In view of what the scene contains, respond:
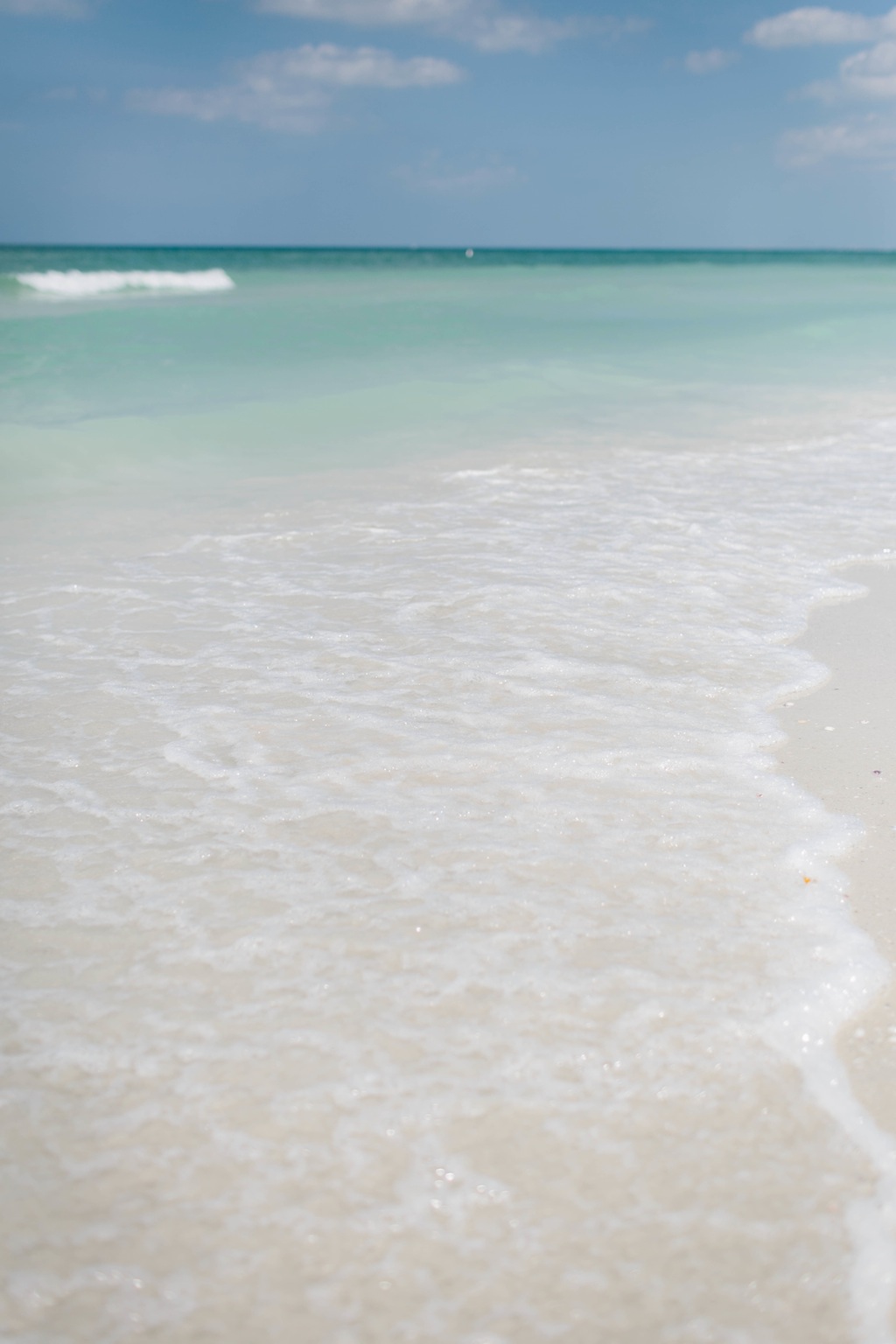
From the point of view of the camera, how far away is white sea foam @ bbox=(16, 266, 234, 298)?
3069cm

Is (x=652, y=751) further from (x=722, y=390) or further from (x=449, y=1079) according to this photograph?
(x=722, y=390)

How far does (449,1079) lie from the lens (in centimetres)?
181

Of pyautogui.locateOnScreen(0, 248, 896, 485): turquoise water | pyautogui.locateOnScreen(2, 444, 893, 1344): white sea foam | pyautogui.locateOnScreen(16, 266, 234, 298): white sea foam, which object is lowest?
pyautogui.locateOnScreen(2, 444, 893, 1344): white sea foam

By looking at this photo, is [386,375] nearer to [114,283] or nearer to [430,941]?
[430,941]

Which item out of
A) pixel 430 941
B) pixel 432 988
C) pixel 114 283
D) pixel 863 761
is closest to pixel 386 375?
pixel 863 761

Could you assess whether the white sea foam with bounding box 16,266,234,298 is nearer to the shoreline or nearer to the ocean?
the ocean

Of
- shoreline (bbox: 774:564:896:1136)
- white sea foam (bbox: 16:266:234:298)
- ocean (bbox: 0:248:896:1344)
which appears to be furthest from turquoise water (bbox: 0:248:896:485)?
white sea foam (bbox: 16:266:234:298)

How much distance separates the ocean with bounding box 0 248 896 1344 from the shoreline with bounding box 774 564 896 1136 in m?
0.05

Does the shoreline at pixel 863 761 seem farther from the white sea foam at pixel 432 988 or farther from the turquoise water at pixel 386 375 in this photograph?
the turquoise water at pixel 386 375

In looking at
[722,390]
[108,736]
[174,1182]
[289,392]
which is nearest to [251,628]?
[108,736]

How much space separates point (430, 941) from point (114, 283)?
3577cm

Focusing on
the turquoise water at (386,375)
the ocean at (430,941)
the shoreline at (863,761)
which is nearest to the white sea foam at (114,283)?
the turquoise water at (386,375)

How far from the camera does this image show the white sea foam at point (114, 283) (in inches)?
1208

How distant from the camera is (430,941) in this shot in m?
2.17
